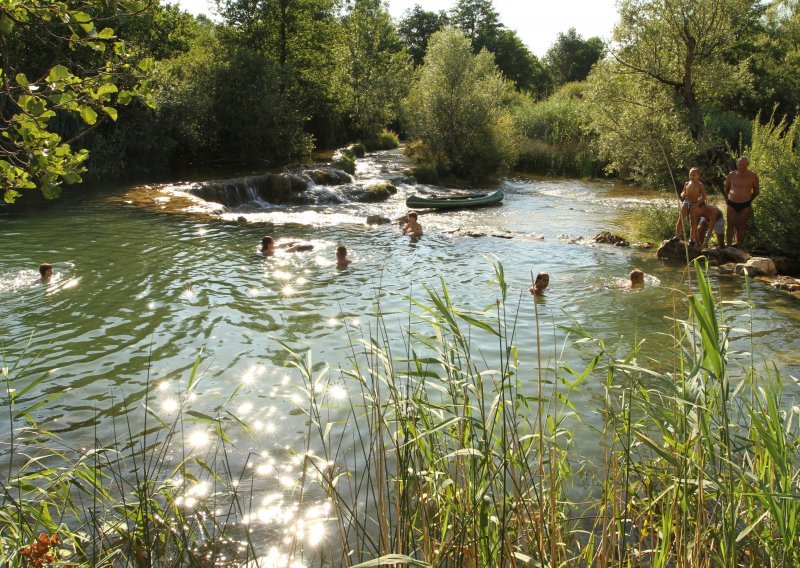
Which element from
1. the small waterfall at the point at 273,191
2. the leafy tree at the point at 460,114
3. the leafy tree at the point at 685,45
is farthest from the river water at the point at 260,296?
the leafy tree at the point at 460,114

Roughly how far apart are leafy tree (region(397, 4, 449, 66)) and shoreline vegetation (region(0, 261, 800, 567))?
6791 cm

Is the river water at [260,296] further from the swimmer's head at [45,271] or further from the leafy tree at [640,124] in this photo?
the leafy tree at [640,124]

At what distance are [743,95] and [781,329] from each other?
82.3ft

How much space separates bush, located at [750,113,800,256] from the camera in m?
11.8

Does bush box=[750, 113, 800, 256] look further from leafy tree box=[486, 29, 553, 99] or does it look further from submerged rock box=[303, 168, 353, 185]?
leafy tree box=[486, 29, 553, 99]

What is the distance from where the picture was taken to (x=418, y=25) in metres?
69.1

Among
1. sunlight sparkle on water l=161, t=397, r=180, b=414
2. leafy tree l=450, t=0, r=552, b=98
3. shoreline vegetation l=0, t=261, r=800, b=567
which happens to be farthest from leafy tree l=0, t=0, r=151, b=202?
leafy tree l=450, t=0, r=552, b=98

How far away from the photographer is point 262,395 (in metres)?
6.27

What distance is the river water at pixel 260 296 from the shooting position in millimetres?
6527

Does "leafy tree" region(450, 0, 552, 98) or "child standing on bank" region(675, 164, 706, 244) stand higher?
"leafy tree" region(450, 0, 552, 98)

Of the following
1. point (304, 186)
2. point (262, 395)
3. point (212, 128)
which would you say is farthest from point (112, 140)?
point (262, 395)

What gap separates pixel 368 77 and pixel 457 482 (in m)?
36.6

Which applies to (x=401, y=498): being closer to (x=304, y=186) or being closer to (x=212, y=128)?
(x=304, y=186)

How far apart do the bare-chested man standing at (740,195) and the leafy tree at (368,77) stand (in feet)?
87.7
